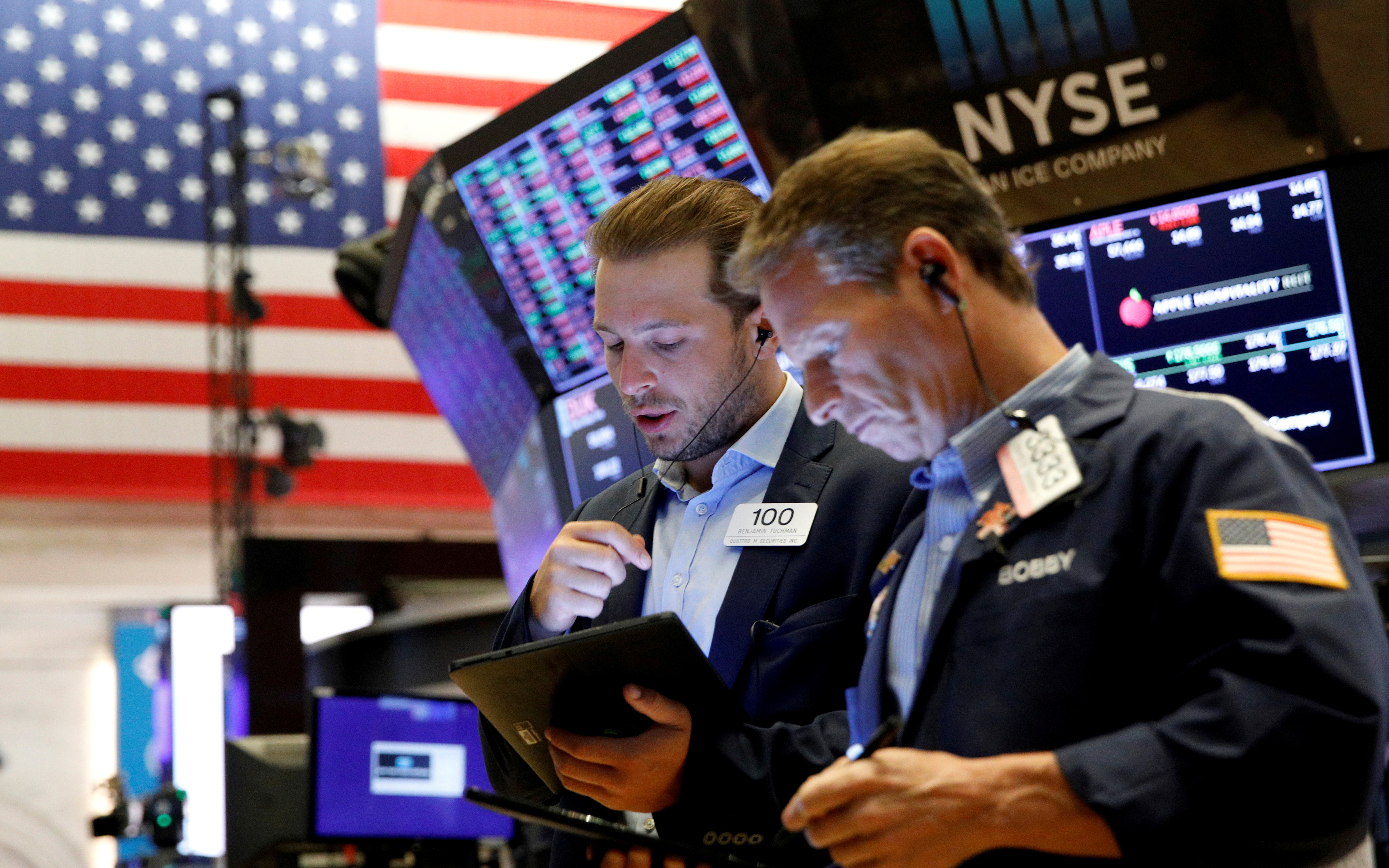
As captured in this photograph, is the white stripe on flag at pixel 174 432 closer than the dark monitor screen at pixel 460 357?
No

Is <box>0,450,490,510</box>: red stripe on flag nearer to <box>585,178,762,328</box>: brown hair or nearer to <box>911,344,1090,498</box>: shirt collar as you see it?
<box>585,178,762,328</box>: brown hair

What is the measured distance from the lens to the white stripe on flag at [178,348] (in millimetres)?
8844

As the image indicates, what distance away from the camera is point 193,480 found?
30.3 ft

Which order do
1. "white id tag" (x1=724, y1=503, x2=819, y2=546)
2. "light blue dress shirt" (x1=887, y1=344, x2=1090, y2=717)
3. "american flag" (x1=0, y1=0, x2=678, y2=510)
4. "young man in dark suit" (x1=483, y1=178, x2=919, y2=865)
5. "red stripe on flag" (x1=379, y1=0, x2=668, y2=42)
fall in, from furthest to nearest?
1. "american flag" (x1=0, y1=0, x2=678, y2=510)
2. "red stripe on flag" (x1=379, y1=0, x2=668, y2=42)
3. "white id tag" (x1=724, y1=503, x2=819, y2=546)
4. "young man in dark suit" (x1=483, y1=178, x2=919, y2=865)
5. "light blue dress shirt" (x1=887, y1=344, x2=1090, y2=717)

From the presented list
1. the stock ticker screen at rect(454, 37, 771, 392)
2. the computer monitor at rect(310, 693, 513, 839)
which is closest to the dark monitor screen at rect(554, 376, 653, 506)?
the stock ticker screen at rect(454, 37, 771, 392)

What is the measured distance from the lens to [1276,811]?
1.09 meters

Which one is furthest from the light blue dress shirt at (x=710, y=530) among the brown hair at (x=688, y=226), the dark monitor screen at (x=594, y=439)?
the dark monitor screen at (x=594, y=439)

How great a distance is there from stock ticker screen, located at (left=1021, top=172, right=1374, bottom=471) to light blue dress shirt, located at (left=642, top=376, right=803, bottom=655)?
48.4 inches

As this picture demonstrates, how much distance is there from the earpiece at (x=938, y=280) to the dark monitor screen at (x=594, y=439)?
Answer: 7.27 ft

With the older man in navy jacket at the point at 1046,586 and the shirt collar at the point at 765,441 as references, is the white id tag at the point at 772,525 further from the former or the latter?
the older man in navy jacket at the point at 1046,586

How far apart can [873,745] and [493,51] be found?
7822mm

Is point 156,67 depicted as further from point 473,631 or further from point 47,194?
point 473,631

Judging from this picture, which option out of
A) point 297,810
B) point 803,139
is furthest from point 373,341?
point 803,139

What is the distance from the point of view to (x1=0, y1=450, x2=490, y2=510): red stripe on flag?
885 cm
